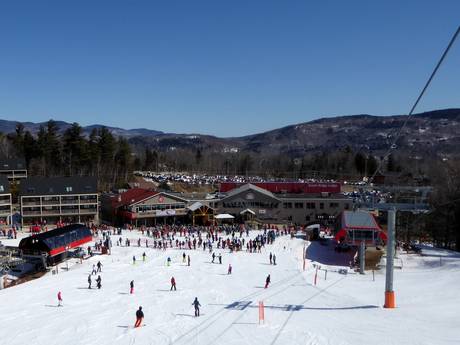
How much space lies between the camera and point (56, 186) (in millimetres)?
52469

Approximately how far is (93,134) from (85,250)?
4669 cm

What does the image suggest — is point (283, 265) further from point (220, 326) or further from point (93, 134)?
point (93, 134)

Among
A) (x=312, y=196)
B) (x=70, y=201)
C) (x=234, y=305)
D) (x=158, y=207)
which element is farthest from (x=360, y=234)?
(x=70, y=201)

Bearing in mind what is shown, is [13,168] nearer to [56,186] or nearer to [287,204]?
[56,186]

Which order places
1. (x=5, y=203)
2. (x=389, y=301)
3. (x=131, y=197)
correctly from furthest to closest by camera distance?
(x=131, y=197) < (x=5, y=203) < (x=389, y=301)

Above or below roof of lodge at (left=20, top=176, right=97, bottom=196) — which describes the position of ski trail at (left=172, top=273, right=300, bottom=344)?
below

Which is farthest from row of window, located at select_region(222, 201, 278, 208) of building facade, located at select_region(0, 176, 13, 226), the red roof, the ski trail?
the ski trail

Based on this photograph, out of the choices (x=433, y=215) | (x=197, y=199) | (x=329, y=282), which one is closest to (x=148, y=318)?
(x=329, y=282)

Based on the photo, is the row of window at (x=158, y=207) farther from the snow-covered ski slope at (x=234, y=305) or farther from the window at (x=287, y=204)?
the snow-covered ski slope at (x=234, y=305)

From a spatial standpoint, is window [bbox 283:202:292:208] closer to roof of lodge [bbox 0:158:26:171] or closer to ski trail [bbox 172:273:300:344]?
ski trail [bbox 172:273:300:344]

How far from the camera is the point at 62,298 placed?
24.9 metres

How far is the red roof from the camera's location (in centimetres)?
5201

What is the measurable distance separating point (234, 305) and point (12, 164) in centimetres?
5898

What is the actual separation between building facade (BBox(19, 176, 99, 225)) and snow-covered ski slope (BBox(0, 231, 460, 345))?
64.0 ft
